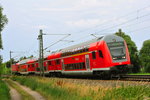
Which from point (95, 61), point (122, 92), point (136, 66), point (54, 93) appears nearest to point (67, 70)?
point (95, 61)

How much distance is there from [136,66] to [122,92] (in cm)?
5121

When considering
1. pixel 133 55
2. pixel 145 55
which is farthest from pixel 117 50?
pixel 145 55

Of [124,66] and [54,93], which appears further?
[124,66]

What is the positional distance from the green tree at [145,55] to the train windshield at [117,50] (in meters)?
43.4

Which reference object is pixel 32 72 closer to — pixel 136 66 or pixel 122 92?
pixel 136 66

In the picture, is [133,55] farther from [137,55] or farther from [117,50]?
[117,50]

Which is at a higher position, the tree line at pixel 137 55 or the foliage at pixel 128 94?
the tree line at pixel 137 55

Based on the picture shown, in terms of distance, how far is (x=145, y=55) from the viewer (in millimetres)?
71812

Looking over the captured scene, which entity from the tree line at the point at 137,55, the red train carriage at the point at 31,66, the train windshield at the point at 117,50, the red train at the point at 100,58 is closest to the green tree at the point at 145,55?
the tree line at the point at 137,55

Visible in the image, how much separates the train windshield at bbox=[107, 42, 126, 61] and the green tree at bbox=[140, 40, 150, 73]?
43350mm

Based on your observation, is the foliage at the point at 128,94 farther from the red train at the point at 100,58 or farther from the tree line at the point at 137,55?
the tree line at the point at 137,55

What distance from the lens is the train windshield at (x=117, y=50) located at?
23828 millimetres

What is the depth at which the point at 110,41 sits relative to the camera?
24.6 metres

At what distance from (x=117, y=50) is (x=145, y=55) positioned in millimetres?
49770
